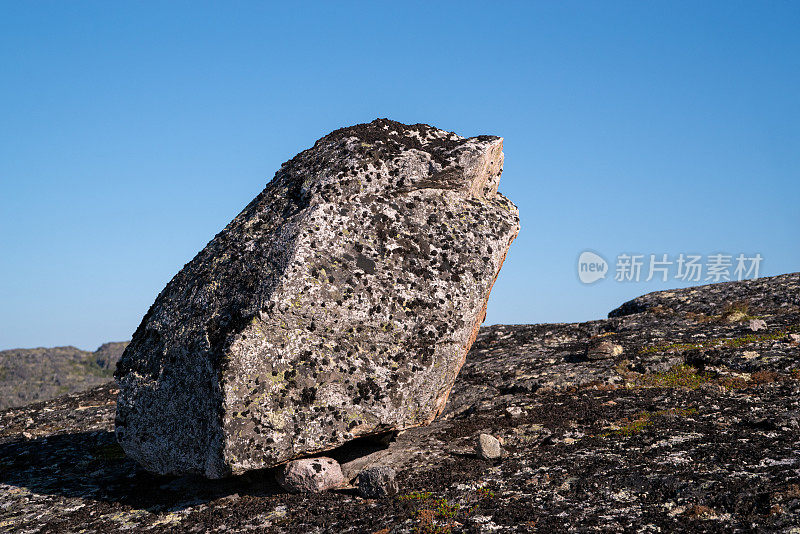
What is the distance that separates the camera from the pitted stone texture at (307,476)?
31.3 feet

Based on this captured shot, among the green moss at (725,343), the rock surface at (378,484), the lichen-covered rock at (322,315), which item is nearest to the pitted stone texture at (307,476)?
the lichen-covered rock at (322,315)

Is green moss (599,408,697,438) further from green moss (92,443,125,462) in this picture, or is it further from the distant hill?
the distant hill

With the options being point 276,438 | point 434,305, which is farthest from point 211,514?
point 434,305

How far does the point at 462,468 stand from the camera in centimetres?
984

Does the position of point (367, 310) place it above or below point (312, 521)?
above

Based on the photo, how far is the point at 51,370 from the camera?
43.5 metres

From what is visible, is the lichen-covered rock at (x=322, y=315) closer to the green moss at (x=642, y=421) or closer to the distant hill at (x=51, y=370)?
the green moss at (x=642, y=421)

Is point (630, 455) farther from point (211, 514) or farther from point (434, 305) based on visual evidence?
point (211, 514)

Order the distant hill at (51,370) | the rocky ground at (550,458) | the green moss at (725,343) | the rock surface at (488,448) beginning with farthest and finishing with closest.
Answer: the distant hill at (51,370) < the green moss at (725,343) < the rock surface at (488,448) < the rocky ground at (550,458)

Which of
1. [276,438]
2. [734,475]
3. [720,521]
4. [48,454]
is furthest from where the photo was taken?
[48,454]

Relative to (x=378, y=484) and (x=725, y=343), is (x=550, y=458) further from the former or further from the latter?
(x=725, y=343)

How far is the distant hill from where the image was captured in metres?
35.2

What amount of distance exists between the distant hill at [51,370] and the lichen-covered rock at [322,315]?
25603 mm

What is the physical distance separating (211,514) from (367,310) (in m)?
3.65
